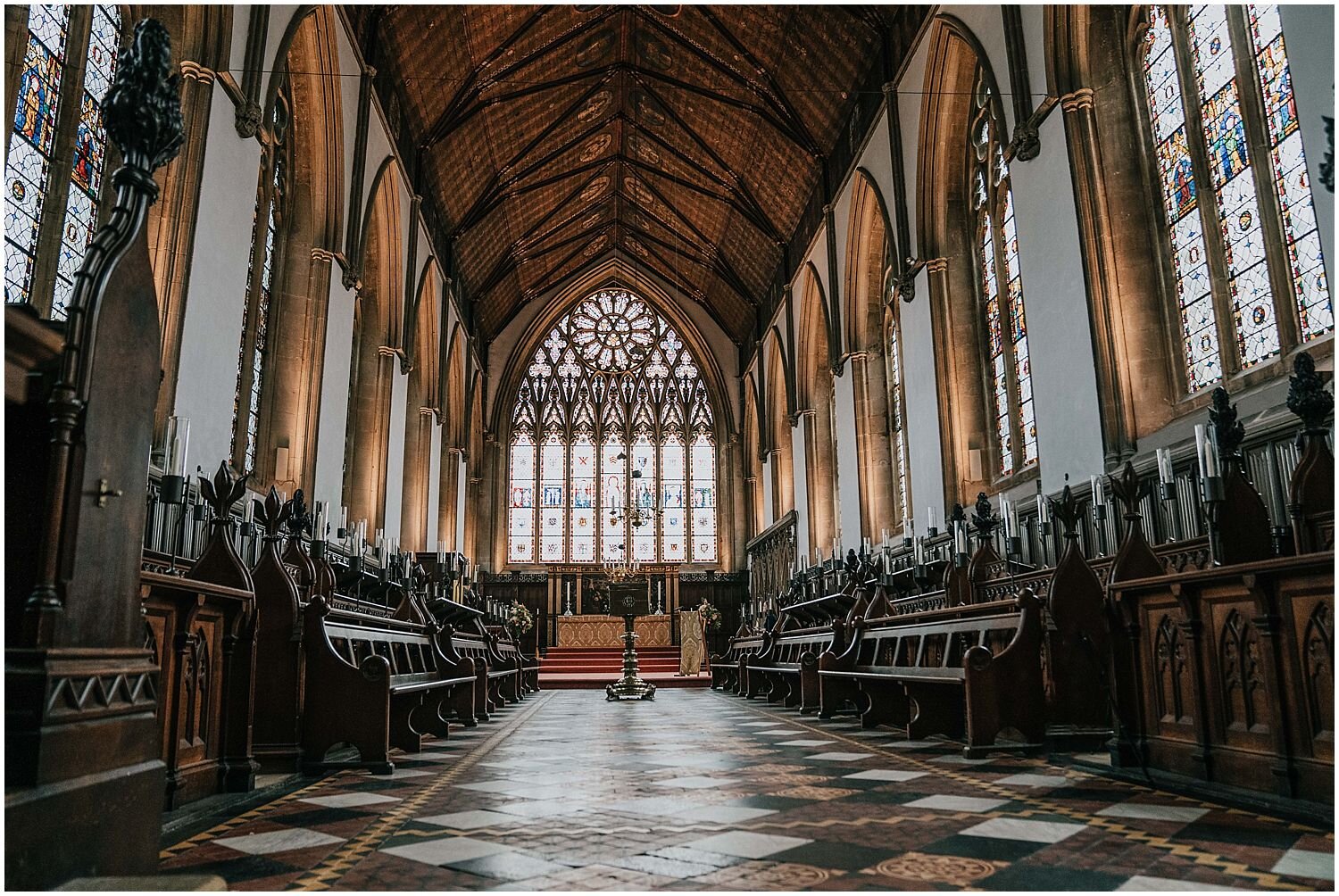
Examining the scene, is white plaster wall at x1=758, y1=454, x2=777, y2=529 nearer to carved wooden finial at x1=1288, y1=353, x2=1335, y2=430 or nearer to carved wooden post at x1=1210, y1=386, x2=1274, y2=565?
carved wooden post at x1=1210, y1=386, x2=1274, y2=565

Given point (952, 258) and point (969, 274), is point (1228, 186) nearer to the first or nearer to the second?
point (969, 274)

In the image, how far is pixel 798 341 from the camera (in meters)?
18.1

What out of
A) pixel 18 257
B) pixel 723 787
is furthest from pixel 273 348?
pixel 723 787

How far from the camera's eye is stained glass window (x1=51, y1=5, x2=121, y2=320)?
6.43m

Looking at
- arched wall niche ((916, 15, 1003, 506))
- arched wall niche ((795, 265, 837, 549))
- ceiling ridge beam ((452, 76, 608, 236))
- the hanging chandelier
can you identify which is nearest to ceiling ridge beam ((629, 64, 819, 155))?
ceiling ridge beam ((452, 76, 608, 236))

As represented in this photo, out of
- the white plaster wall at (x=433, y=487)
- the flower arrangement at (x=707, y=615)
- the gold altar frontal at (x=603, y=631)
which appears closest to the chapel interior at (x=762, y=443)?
the gold altar frontal at (x=603, y=631)

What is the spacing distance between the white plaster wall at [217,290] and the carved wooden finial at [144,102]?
533cm

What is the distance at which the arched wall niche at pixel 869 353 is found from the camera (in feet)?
46.7

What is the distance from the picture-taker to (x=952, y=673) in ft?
16.8

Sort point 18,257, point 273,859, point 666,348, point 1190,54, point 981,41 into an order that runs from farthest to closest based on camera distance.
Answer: point 666,348, point 981,41, point 1190,54, point 18,257, point 273,859

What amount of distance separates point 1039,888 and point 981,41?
1003cm

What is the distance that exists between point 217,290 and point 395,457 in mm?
7088

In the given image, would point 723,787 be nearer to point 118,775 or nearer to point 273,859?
point 273,859

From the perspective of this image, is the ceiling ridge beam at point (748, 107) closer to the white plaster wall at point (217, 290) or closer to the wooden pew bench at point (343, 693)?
the white plaster wall at point (217, 290)
